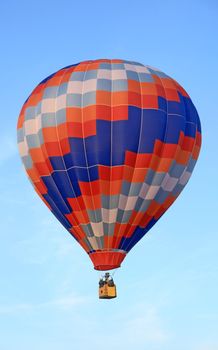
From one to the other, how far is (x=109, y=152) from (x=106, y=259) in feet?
13.6

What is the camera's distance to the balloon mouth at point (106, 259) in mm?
36719

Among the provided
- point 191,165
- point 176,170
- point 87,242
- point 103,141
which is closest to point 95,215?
point 87,242

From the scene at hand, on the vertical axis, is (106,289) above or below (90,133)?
below

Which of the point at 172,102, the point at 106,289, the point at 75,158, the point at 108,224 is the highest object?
the point at 172,102

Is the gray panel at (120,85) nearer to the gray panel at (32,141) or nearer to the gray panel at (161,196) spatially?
the gray panel at (32,141)

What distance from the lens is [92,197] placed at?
121 ft

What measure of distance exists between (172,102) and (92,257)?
6.91 meters

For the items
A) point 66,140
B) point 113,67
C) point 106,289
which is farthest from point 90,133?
point 106,289

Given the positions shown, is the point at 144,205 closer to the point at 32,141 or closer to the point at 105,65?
the point at 32,141

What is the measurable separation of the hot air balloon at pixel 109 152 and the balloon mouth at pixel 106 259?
39 millimetres

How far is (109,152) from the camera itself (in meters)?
36.5

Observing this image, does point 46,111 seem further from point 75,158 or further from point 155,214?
point 155,214

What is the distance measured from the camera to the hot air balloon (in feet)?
120

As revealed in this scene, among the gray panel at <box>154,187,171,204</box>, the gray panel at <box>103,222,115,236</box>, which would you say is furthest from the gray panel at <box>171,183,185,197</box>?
the gray panel at <box>103,222,115,236</box>
